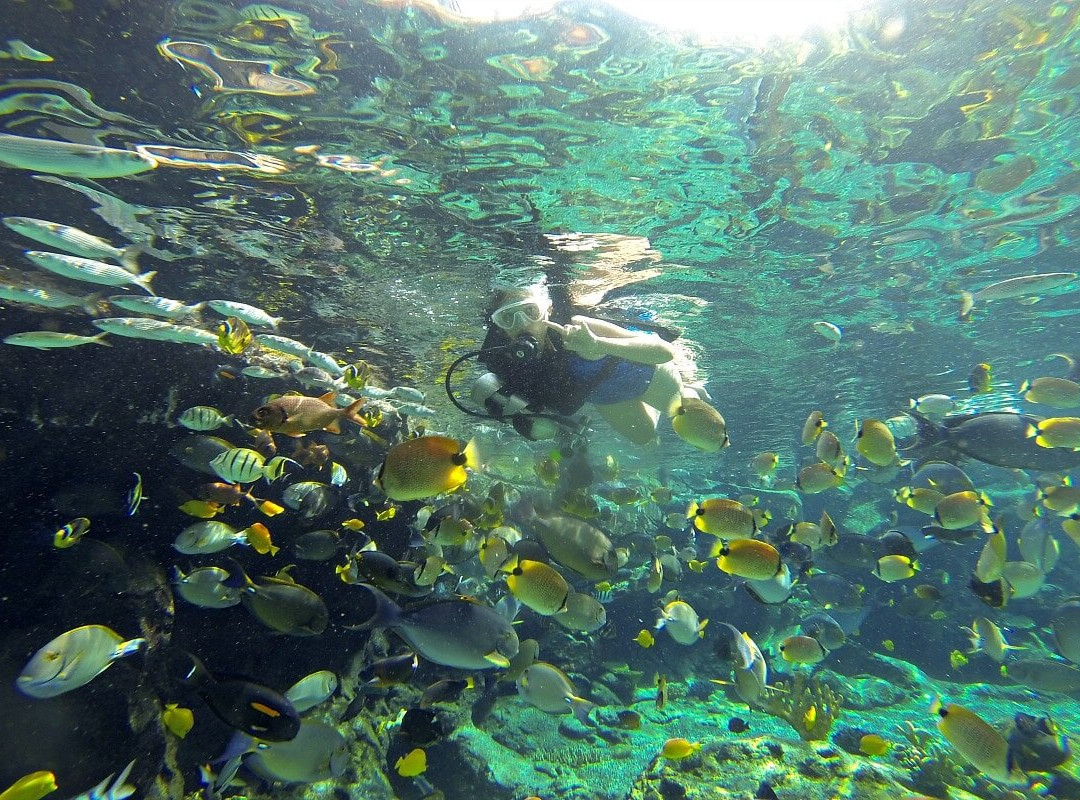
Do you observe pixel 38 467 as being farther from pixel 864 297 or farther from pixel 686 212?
pixel 864 297

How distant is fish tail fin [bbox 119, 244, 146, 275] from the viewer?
34.4ft

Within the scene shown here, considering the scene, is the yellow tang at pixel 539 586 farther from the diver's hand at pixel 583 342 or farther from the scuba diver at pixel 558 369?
the diver's hand at pixel 583 342

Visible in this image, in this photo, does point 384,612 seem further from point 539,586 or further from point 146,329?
point 146,329

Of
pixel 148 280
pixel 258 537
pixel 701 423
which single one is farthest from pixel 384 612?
pixel 148 280

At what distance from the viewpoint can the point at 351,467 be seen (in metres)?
9.90

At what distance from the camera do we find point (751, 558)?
203 inches

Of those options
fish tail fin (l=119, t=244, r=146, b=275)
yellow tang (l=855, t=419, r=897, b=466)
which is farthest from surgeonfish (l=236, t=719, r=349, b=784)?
fish tail fin (l=119, t=244, r=146, b=275)

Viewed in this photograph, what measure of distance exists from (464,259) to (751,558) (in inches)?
350

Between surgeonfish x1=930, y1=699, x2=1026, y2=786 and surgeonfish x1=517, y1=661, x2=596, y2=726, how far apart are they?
3.64m

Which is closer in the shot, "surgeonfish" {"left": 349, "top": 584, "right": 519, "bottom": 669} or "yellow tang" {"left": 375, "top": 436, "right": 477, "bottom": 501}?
"yellow tang" {"left": 375, "top": 436, "right": 477, "bottom": 501}

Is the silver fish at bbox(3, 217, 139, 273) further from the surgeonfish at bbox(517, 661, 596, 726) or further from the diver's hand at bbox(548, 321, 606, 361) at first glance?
the surgeonfish at bbox(517, 661, 596, 726)

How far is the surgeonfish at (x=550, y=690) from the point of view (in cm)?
601

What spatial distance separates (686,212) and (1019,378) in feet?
61.8

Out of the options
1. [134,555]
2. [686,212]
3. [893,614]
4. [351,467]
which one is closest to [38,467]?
[134,555]
